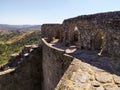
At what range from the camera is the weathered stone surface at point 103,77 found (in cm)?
471

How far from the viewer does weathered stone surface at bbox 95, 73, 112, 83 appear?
471 cm

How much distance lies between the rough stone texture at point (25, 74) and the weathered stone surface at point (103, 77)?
28.5 ft

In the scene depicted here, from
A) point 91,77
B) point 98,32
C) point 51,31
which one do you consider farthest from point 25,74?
point 91,77

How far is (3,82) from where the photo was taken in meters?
12.7

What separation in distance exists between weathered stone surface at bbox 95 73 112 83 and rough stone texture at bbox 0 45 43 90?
28.5 feet

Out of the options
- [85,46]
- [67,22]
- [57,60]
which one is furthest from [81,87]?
[67,22]

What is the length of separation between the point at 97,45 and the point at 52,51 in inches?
81.3

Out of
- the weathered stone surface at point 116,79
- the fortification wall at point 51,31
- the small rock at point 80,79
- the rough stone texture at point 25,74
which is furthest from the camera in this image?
the fortification wall at point 51,31

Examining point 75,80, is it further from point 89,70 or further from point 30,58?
point 30,58

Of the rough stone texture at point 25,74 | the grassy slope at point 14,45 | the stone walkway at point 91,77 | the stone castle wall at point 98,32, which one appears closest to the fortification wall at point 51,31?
the rough stone texture at point 25,74

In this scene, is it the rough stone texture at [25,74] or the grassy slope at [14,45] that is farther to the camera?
the grassy slope at [14,45]

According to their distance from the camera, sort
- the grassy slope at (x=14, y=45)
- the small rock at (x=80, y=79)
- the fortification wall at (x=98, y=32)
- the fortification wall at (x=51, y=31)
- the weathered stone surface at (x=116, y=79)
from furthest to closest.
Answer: the grassy slope at (x=14, y=45) < the fortification wall at (x=51, y=31) < the fortification wall at (x=98, y=32) < the weathered stone surface at (x=116, y=79) < the small rock at (x=80, y=79)

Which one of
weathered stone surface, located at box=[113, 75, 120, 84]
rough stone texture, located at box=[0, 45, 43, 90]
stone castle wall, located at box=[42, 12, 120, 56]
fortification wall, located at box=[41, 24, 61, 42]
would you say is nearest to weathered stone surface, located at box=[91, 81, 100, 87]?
weathered stone surface, located at box=[113, 75, 120, 84]

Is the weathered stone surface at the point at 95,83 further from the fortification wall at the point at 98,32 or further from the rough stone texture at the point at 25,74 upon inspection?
the rough stone texture at the point at 25,74
